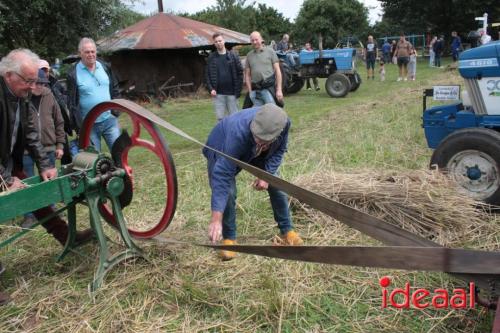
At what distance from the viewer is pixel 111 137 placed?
488 cm

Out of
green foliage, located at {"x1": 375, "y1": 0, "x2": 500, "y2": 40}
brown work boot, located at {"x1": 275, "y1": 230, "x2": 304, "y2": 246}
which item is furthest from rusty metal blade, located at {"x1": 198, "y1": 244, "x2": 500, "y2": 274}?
green foliage, located at {"x1": 375, "y1": 0, "x2": 500, "y2": 40}

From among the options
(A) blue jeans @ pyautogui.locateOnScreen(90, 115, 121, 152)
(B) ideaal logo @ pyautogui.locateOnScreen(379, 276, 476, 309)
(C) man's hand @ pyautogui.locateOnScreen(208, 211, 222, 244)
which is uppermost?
(A) blue jeans @ pyautogui.locateOnScreen(90, 115, 121, 152)

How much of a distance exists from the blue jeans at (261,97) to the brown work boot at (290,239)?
11.1ft

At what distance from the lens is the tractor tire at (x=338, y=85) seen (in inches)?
512

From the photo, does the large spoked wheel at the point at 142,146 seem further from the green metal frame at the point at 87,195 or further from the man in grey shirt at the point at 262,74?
the man in grey shirt at the point at 262,74

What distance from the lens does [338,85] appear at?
1313 centimetres

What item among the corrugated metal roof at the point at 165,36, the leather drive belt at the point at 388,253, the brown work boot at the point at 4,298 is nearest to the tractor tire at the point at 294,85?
the corrugated metal roof at the point at 165,36

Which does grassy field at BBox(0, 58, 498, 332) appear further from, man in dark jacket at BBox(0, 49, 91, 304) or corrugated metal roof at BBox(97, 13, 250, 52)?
corrugated metal roof at BBox(97, 13, 250, 52)

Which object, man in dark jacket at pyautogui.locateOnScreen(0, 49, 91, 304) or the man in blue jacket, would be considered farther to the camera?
man in dark jacket at pyautogui.locateOnScreen(0, 49, 91, 304)

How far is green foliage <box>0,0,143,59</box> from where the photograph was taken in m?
8.16

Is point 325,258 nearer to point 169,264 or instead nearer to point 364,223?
point 364,223

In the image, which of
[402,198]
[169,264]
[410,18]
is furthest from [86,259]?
[410,18]

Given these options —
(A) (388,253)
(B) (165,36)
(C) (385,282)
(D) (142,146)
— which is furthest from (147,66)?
(A) (388,253)

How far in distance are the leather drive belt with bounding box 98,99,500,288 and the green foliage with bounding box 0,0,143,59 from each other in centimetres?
735
